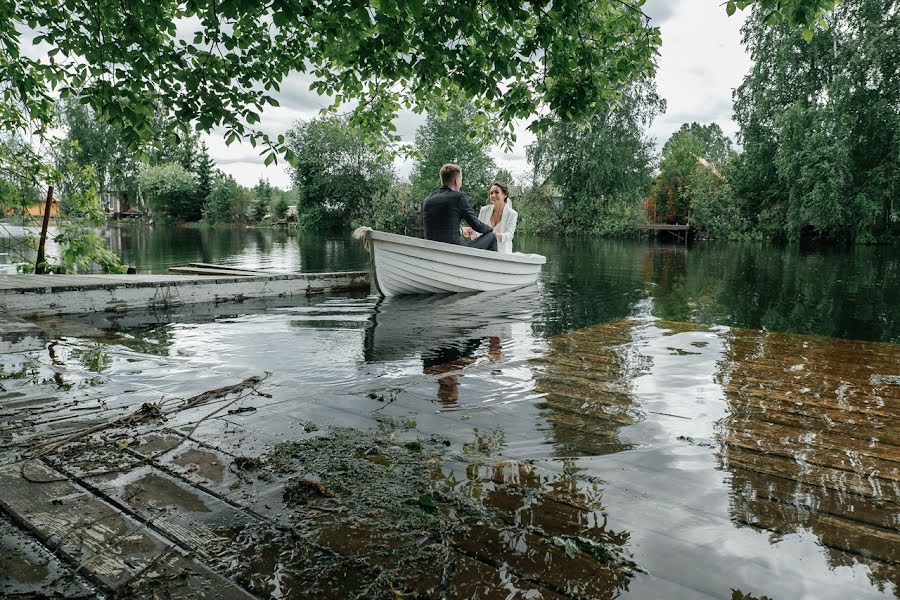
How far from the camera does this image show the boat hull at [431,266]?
1082cm

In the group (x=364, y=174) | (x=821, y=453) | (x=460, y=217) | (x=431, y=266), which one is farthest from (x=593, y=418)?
(x=364, y=174)

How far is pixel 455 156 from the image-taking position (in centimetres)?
5462

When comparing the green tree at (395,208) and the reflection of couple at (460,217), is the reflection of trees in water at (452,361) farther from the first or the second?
the green tree at (395,208)

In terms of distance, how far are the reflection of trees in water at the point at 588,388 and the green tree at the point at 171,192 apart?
7846 cm

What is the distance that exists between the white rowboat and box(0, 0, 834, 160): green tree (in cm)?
390

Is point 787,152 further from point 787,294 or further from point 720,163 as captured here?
point 787,294

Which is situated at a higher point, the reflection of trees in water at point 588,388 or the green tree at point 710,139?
the green tree at point 710,139

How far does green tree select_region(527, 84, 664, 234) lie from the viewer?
40.3 m

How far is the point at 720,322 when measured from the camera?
361 inches

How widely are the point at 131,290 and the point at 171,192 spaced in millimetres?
74543

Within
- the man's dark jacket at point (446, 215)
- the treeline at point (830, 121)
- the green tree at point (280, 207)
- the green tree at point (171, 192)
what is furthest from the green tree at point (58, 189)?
the green tree at point (171, 192)

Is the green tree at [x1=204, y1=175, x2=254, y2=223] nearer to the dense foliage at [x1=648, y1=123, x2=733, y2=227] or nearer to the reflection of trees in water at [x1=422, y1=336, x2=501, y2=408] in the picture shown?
the dense foliage at [x1=648, y1=123, x2=733, y2=227]

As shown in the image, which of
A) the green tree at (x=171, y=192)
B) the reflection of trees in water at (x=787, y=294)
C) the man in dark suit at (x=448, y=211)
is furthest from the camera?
the green tree at (x=171, y=192)

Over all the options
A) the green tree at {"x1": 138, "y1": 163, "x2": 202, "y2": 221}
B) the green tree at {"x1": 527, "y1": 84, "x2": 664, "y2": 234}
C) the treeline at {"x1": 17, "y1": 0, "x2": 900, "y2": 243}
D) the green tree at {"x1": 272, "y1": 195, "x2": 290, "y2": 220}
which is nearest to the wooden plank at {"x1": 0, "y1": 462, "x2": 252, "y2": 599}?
the treeline at {"x1": 17, "y1": 0, "x2": 900, "y2": 243}
